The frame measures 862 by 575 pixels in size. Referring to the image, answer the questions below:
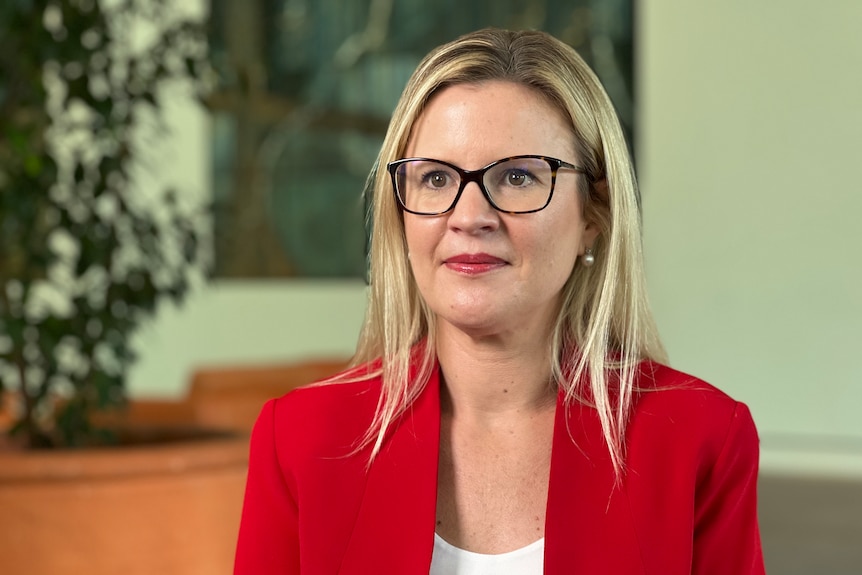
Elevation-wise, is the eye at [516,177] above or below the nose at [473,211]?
above

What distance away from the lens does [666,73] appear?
733 centimetres

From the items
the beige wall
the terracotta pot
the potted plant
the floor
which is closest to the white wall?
the beige wall

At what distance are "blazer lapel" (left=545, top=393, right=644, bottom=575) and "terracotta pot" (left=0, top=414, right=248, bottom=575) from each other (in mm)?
1602

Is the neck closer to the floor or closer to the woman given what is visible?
the woman

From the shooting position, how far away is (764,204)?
7.07 metres

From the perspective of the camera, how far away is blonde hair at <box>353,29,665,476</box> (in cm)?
159

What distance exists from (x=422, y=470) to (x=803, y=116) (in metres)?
5.95

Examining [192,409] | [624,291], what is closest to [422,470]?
[624,291]

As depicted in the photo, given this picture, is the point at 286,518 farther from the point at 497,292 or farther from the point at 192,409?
the point at 192,409

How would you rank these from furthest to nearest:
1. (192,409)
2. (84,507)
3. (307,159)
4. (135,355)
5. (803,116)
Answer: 1. (307,159)
2. (803,116)
3. (192,409)
4. (135,355)
5. (84,507)

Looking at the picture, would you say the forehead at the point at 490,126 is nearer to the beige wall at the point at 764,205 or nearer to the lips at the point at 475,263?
the lips at the point at 475,263

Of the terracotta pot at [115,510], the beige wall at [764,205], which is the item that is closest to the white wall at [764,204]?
the beige wall at [764,205]

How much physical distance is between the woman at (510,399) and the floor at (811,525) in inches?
130

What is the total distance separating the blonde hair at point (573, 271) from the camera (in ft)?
5.23
